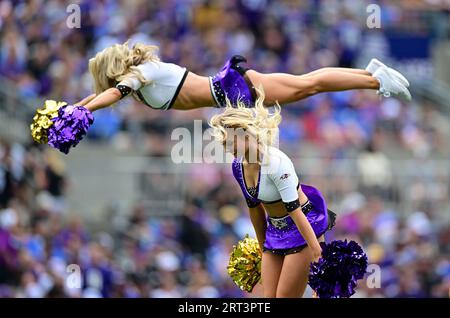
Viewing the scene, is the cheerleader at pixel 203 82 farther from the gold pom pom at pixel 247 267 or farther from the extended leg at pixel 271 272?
the extended leg at pixel 271 272

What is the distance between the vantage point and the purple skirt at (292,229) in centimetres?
781

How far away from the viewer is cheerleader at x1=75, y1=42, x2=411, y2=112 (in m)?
8.35

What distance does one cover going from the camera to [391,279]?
13430 mm

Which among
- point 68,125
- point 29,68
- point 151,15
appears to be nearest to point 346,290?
point 68,125

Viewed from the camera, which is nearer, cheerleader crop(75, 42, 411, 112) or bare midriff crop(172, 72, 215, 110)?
cheerleader crop(75, 42, 411, 112)

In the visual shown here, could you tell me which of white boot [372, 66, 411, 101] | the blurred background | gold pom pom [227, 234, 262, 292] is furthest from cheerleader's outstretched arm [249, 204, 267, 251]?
the blurred background

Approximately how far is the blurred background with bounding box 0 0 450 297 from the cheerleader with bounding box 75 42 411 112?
13.2 ft

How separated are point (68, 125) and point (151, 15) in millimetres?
8448

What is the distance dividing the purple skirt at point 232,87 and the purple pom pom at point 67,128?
40.6 inches

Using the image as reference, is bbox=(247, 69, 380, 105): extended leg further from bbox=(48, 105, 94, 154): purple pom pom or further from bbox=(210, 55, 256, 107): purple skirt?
bbox=(48, 105, 94, 154): purple pom pom

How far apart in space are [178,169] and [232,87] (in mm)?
5270

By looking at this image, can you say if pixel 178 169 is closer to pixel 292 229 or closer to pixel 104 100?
pixel 104 100

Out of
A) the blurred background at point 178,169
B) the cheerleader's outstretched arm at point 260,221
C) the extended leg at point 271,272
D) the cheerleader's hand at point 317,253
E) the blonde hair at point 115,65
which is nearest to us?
the cheerleader's hand at point 317,253

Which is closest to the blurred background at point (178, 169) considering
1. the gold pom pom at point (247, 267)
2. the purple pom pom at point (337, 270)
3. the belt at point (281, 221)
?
the gold pom pom at point (247, 267)
